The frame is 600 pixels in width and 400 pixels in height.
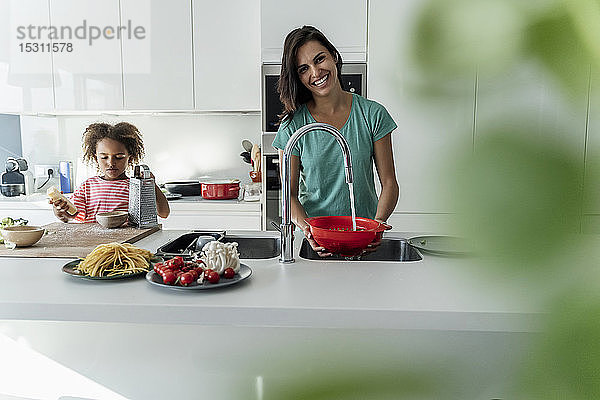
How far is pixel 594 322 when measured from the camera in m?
0.09

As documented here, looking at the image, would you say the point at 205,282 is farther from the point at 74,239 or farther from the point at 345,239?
the point at 74,239

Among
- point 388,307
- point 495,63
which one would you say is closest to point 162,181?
point 388,307

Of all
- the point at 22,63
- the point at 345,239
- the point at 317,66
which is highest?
the point at 22,63

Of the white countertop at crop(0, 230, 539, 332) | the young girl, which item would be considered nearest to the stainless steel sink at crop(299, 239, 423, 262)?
the white countertop at crop(0, 230, 539, 332)

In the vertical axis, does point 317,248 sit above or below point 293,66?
below

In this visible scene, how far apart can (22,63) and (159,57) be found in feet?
2.95

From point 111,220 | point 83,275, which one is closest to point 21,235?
point 111,220

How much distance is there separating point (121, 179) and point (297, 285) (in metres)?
1.48

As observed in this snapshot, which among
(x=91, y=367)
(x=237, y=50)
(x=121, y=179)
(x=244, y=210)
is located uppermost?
(x=237, y=50)

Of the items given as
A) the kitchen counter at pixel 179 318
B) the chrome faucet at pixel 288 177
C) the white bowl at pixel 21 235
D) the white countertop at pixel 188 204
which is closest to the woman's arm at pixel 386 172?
the kitchen counter at pixel 179 318

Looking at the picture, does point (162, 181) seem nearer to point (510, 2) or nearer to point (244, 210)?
point (244, 210)

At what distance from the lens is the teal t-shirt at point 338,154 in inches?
74.5

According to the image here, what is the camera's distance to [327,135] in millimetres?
1904

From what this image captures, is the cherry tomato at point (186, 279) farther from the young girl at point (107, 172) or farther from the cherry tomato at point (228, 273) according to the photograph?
the young girl at point (107, 172)
